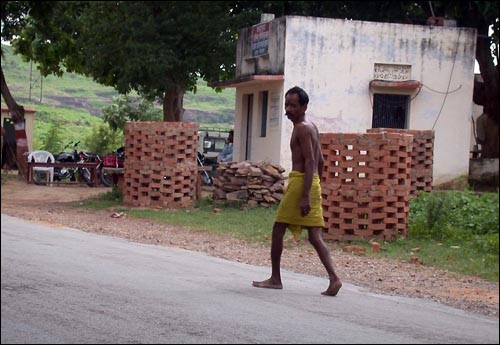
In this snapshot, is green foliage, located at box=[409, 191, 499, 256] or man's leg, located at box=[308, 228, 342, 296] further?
green foliage, located at box=[409, 191, 499, 256]

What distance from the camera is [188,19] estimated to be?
436 cm

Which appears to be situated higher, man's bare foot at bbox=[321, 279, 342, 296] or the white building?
the white building

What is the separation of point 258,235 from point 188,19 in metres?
8.54

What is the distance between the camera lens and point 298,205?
682 centimetres

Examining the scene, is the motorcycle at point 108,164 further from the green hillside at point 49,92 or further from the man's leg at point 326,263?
the green hillside at point 49,92

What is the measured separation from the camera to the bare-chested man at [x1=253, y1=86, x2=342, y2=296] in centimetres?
674

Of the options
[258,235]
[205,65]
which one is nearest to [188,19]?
[205,65]

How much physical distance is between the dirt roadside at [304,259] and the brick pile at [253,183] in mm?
2383

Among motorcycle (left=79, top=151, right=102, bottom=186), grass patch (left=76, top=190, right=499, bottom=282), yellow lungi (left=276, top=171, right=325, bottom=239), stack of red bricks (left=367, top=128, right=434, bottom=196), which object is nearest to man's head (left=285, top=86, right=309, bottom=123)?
yellow lungi (left=276, top=171, right=325, bottom=239)

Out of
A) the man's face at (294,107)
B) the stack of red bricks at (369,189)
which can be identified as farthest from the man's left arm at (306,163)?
the stack of red bricks at (369,189)

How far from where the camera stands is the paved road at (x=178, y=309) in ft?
14.0

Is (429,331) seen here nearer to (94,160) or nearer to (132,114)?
(94,160)

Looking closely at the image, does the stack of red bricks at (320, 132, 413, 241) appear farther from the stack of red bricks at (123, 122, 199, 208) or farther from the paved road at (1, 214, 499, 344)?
the stack of red bricks at (123, 122, 199, 208)

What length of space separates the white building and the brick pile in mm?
2169
